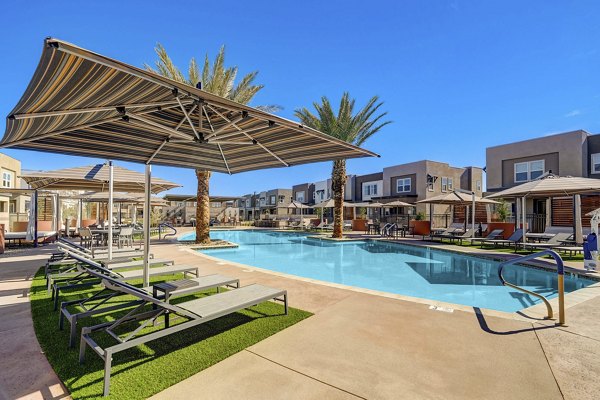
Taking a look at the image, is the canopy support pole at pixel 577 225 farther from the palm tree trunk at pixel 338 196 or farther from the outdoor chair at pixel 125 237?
the outdoor chair at pixel 125 237

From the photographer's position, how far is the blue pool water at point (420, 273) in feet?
22.5

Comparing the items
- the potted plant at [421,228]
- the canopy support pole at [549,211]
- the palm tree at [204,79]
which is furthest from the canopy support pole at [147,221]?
the canopy support pole at [549,211]

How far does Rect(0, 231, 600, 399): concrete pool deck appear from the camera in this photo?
98.2 inches

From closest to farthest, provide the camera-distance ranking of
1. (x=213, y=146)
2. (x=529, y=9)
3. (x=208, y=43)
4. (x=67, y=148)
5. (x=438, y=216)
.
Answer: (x=67, y=148)
(x=213, y=146)
(x=529, y=9)
(x=208, y=43)
(x=438, y=216)

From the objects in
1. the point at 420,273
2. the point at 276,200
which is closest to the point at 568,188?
the point at 420,273

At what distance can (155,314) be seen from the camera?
334cm

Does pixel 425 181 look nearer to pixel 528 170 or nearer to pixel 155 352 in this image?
pixel 528 170

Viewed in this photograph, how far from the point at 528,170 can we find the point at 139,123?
25548 millimetres

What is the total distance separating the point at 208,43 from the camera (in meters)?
14.5

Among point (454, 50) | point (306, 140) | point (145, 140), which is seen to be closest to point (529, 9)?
point (454, 50)

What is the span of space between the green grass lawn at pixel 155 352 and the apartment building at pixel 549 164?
21.9 meters

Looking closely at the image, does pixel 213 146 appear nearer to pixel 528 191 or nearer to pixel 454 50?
pixel 528 191

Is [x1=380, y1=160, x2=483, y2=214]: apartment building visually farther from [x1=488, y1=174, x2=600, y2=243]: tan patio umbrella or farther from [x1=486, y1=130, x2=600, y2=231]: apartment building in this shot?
[x1=488, y1=174, x2=600, y2=243]: tan patio umbrella

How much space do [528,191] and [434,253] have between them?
469cm
